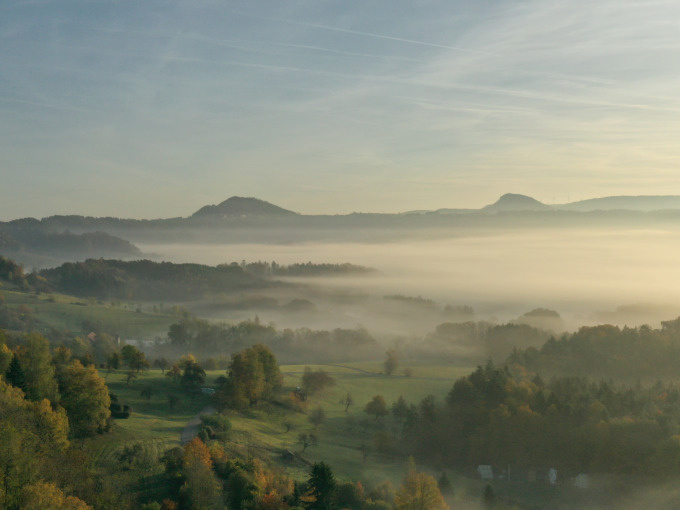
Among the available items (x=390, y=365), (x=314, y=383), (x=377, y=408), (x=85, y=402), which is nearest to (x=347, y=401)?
(x=377, y=408)

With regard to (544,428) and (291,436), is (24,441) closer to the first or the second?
(291,436)

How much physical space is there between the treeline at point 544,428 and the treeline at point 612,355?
71.7 feet

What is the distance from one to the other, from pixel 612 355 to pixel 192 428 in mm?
100714

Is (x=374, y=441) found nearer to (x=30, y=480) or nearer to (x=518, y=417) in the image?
(x=518, y=417)

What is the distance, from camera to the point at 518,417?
293ft

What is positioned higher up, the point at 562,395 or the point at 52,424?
the point at 52,424

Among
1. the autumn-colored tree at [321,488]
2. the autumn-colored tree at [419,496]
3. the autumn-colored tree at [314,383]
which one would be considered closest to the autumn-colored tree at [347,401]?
the autumn-colored tree at [314,383]

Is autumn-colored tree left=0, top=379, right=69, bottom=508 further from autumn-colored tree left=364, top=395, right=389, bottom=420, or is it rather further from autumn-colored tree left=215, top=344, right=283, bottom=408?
autumn-colored tree left=364, top=395, right=389, bottom=420

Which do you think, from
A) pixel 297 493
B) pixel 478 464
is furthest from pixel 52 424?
pixel 478 464

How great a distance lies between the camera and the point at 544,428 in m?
86.9

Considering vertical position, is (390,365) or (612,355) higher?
(612,355)

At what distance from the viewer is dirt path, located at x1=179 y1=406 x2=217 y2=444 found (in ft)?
204

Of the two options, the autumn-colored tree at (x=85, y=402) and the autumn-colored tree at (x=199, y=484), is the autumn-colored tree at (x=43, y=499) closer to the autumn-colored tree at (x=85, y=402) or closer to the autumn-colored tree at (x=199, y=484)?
the autumn-colored tree at (x=199, y=484)

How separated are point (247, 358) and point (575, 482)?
5036cm
